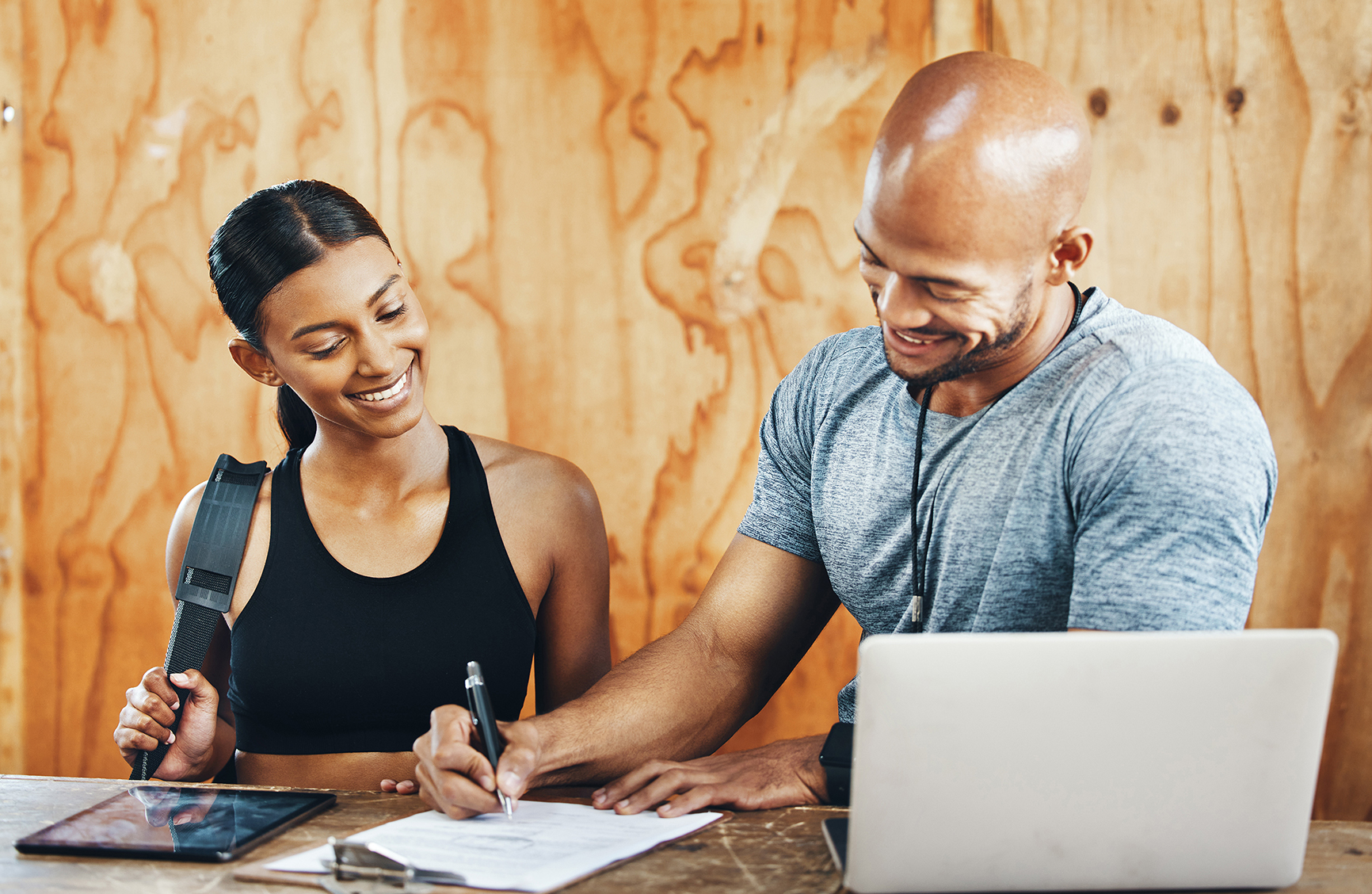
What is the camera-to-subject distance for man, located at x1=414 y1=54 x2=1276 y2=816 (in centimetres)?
107

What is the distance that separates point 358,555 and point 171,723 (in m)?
0.35

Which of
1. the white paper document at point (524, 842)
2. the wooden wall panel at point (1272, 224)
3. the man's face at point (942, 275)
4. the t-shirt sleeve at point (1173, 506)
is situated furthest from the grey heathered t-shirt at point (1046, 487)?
the wooden wall panel at point (1272, 224)

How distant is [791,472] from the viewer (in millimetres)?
1530

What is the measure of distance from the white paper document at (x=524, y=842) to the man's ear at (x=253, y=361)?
2.67 ft

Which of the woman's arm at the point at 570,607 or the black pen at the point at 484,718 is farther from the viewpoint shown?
the woman's arm at the point at 570,607

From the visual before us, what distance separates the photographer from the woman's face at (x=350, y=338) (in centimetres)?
154

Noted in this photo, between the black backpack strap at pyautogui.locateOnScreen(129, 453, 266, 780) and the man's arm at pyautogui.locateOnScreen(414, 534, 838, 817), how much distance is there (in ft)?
1.86

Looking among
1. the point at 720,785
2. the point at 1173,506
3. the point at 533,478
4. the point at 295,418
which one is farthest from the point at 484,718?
the point at 295,418

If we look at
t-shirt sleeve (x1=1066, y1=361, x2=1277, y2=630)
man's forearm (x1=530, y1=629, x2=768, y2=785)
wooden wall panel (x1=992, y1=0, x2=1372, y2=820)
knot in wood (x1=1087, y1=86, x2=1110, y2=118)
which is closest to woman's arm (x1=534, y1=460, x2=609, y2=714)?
man's forearm (x1=530, y1=629, x2=768, y2=785)

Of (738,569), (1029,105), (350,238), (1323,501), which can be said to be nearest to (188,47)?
(350,238)

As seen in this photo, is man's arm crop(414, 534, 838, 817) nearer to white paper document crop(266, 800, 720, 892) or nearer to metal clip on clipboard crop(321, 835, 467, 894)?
white paper document crop(266, 800, 720, 892)

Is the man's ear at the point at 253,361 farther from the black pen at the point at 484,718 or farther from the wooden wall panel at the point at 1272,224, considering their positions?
the wooden wall panel at the point at 1272,224

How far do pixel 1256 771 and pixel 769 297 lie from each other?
1505 millimetres

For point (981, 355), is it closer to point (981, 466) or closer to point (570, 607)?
point (981, 466)
